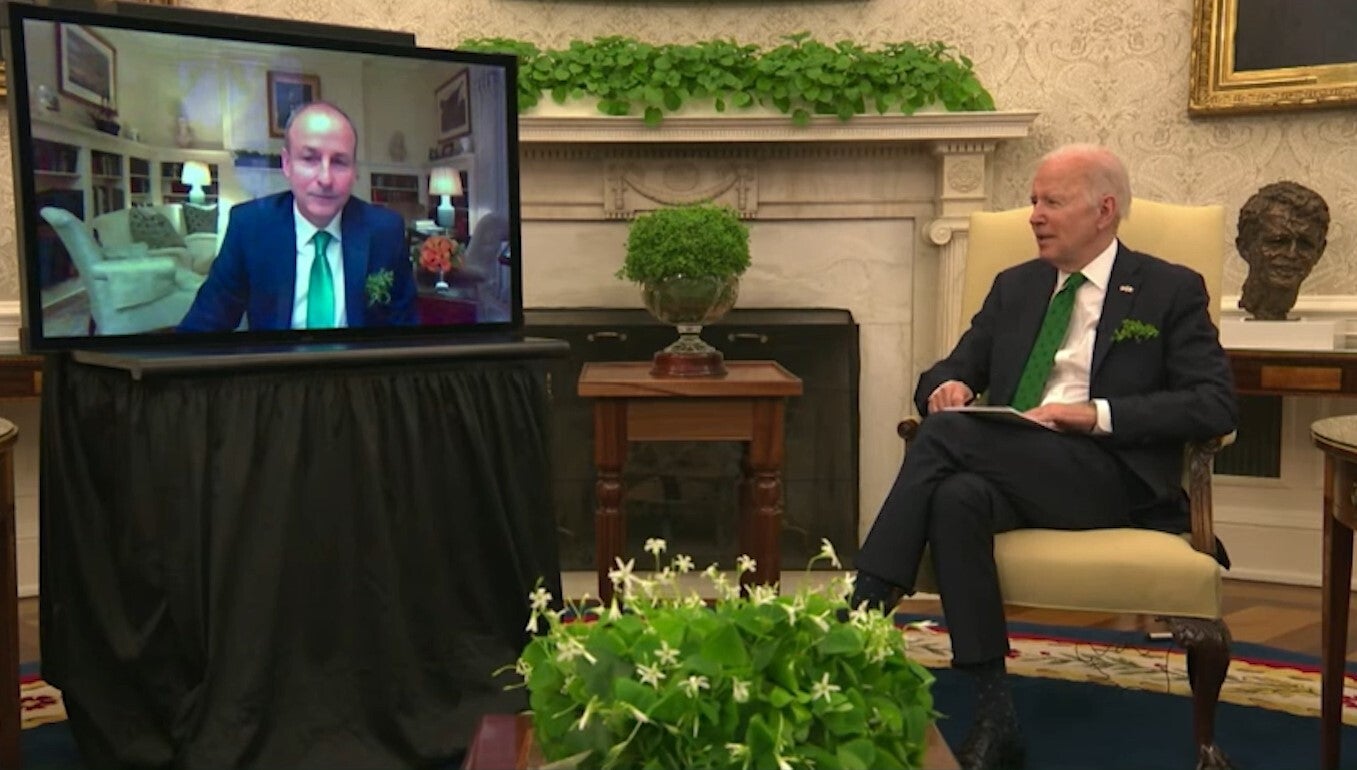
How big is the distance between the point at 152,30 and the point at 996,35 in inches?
110

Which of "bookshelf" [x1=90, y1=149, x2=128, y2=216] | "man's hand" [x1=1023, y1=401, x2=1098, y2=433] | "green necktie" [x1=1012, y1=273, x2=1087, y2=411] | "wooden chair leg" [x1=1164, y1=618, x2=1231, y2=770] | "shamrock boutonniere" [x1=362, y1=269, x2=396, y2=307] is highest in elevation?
"bookshelf" [x1=90, y1=149, x2=128, y2=216]

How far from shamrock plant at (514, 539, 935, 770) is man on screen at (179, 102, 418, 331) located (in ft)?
4.73

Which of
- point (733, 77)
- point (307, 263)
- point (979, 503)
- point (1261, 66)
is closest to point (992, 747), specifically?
point (979, 503)

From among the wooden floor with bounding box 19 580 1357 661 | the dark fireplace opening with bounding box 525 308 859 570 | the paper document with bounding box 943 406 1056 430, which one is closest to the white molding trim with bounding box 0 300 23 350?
the wooden floor with bounding box 19 580 1357 661

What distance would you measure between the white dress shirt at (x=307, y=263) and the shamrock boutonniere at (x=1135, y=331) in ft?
5.44

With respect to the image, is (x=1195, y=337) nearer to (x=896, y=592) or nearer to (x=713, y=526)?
(x=896, y=592)

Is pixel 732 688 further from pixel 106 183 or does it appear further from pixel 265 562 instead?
pixel 106 183

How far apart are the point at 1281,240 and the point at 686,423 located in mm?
1889

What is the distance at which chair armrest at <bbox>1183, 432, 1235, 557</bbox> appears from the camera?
2.41m

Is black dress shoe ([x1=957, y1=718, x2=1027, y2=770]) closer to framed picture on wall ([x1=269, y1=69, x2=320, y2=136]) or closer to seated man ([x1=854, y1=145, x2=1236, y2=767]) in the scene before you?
seated man ([x1=854, y1=145, x2=1236, y2=767])

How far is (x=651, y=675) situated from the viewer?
1.21 m

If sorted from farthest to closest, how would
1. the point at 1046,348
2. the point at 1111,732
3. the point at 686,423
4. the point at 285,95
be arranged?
the point at 686,423 → the point at 1046,348 → the point at 1111,732 → the point at 285,95

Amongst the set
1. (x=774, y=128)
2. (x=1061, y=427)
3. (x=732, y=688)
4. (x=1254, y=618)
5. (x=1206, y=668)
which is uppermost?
(x=774, y=128)

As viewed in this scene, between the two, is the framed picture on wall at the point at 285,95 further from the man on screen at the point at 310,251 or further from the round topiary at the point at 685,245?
the round topiary at the point at 685,245
